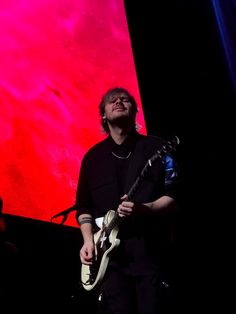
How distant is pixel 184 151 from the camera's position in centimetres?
324

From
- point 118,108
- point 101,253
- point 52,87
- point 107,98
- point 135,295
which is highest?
point 52,87

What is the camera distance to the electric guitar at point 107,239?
1889 millimetres

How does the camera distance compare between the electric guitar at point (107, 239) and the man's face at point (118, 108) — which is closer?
the electric guitar at point (107, 239)

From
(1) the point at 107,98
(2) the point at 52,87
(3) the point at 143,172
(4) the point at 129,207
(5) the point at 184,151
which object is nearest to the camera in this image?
(4) the point at 129,207

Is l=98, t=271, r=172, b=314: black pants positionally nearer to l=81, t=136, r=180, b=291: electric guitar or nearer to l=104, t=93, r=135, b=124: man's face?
l=81, t=136, r=180, b=291: electric guitar

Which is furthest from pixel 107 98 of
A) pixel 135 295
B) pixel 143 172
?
pixel 135 295

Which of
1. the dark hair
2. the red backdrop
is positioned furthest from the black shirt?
the red backdrop

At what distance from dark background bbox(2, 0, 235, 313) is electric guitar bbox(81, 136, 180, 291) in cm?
Answer: 82

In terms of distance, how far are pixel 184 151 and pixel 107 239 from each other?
1.48 meters

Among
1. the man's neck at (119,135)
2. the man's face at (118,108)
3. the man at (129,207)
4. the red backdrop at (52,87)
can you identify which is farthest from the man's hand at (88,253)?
the red backdrop at (52,87)

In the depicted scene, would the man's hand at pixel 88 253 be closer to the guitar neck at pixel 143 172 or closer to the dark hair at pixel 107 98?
the guitar neck at pixel 143 172

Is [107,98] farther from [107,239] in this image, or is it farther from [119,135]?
[107,239]

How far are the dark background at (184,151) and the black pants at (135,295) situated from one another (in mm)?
A: 978

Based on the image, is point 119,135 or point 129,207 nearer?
point 129,207
